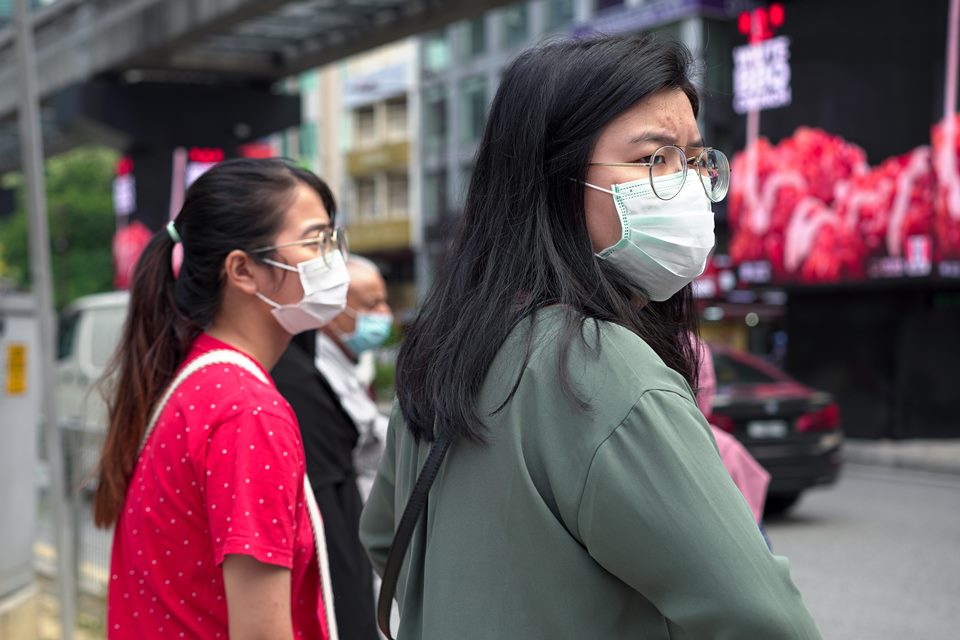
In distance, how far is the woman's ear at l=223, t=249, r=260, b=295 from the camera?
7.88 feet

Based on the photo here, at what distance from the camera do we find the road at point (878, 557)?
6.61m

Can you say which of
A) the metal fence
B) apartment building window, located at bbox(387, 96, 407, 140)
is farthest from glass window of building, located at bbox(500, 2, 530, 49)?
the metal fence

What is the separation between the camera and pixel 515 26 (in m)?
38.7

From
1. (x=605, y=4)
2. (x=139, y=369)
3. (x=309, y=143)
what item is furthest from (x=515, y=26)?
(x=139, y=369)

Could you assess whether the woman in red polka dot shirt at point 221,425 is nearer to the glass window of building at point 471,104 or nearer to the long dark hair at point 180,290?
the long dark hair at point 180,290

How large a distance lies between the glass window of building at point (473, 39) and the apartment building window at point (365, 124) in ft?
23.2

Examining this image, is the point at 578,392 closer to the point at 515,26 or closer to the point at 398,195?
the point at 515,26

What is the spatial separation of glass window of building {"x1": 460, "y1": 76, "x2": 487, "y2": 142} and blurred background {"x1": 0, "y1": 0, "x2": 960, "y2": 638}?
17553mm

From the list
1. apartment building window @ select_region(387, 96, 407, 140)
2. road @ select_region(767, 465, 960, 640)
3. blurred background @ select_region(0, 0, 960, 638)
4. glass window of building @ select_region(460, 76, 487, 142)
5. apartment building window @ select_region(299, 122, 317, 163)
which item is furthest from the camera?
apartment building window @ select_region(299, 122, 317, 163)

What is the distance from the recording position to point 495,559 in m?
1.40

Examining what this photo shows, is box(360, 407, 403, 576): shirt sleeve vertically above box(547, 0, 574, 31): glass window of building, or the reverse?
box(547, 0, 574, 31): glass window of building

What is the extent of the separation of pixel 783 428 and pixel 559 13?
29.0 m

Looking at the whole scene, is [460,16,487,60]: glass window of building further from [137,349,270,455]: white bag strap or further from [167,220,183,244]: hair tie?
[137,349,270,455]: white bag strap

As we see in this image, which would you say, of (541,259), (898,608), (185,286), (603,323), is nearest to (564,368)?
(603,323)
